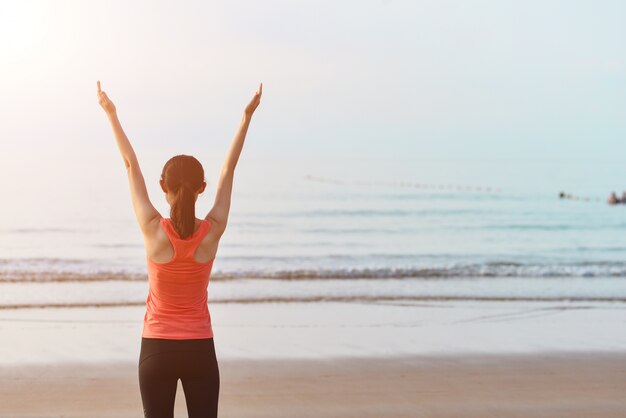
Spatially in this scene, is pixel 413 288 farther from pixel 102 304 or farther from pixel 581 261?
pixel 581 261

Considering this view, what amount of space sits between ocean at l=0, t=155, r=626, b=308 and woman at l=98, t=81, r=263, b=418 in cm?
867

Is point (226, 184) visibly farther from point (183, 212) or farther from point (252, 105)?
point (252, 105)

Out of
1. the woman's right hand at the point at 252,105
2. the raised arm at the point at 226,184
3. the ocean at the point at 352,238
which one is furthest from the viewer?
the ocean at the point at 352,238

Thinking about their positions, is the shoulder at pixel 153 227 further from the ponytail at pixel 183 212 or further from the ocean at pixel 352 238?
the ocean at pixel 352 238

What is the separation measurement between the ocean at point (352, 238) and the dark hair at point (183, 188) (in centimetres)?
880

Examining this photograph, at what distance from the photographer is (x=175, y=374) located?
355 centimetres

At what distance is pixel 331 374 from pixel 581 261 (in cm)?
1398

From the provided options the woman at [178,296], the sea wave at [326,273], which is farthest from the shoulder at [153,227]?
the sea wave at [326,273]

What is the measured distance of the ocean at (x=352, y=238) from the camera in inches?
547

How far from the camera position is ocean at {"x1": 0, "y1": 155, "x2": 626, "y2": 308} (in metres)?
13.9

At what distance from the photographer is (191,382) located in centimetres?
357

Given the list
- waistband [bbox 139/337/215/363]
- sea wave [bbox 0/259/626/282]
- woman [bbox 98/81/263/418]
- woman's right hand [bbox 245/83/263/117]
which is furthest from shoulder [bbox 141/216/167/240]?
sea wave [bbox 0/259/626/282]

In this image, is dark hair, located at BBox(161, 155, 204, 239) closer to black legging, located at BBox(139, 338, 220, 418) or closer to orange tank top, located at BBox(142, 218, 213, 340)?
orange tank top, located at BBox(142, 218, 213, 340)

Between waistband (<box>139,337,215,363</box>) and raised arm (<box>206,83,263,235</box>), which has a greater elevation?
raised arm (<box>206,83,263,235</box>)
